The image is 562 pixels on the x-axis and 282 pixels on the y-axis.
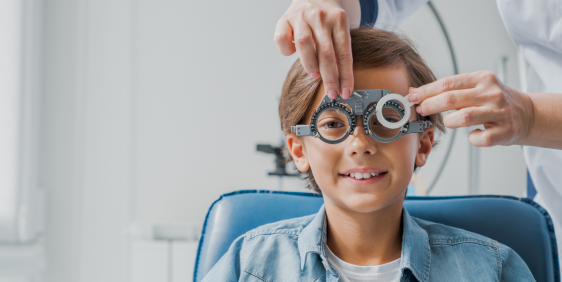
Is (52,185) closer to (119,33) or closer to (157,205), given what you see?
(157,205)

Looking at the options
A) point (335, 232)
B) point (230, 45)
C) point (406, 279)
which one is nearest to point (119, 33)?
point (230, 45)

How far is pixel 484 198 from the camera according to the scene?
924mm

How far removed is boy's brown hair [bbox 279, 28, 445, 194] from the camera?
2.83ft

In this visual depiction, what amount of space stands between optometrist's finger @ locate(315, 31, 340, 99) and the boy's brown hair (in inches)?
6.3

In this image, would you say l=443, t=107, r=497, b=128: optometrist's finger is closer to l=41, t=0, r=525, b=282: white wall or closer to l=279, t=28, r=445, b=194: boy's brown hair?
l=279, t=28, r=445, b=194: boy's brown hair

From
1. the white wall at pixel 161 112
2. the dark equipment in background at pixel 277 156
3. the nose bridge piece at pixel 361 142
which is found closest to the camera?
the nose bridge piece at pixel 361 142

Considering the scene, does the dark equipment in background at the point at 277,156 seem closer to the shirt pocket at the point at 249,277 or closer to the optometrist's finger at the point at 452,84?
the shirt pocket at the point at 249,277

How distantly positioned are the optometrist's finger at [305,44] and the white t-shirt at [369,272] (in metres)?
0.43

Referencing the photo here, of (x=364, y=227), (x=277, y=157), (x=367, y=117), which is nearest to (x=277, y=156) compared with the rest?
(x=277, y=157)

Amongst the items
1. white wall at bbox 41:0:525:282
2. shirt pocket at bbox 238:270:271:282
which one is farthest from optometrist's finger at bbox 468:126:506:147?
white wall at bbox 41:0:525:282

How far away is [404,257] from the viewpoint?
0.81m

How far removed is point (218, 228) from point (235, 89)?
1157mm

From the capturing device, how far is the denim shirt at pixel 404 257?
805 millimetres

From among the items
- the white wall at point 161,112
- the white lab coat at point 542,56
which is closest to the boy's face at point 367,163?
the white lab coat at point 542,56
